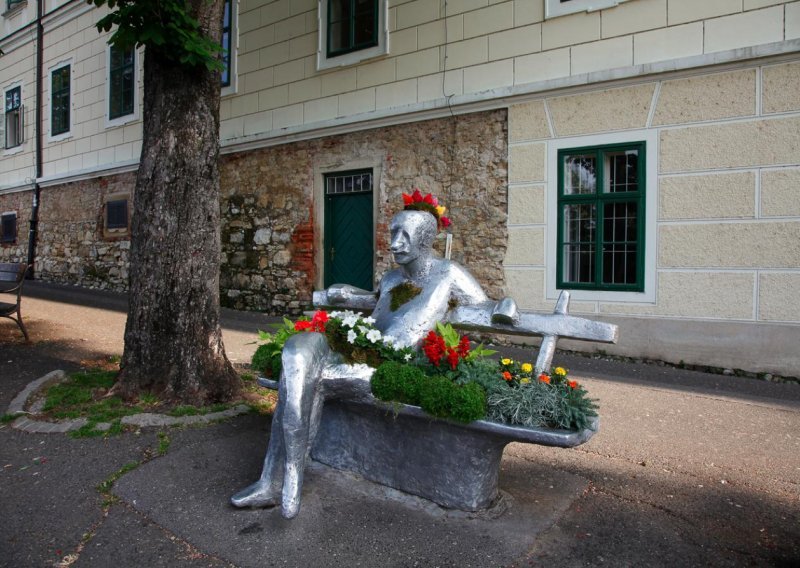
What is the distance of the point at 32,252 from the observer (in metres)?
16.1

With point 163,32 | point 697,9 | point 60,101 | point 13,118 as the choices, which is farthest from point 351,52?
point 13,118

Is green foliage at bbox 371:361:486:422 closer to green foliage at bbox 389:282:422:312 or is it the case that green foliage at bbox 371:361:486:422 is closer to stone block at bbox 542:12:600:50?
green foliage at bbox 389:282:422:312

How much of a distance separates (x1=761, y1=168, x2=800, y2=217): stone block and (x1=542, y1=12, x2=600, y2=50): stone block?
2.49 m

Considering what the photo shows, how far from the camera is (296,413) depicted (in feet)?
9.23

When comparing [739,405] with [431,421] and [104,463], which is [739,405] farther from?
[104,463]

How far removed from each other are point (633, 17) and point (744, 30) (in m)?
1.16

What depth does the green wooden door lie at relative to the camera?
952 cm

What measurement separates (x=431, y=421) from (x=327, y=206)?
7406 mm

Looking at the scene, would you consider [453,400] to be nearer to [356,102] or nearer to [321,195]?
[356,102]

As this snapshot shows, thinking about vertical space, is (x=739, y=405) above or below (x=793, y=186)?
below

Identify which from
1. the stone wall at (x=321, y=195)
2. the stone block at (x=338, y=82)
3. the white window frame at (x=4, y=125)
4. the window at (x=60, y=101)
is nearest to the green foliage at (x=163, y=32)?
the stone wall at (x=321, y=195)

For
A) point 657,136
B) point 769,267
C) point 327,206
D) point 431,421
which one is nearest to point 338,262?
point 327,206

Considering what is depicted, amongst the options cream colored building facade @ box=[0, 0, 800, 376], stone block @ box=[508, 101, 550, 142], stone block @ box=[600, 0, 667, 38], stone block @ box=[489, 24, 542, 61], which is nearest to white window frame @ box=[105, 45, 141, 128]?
cream colored building facade @ box=[0, 0, 800, 376]

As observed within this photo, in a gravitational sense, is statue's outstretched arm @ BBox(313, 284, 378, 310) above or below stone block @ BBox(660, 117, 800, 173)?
below
